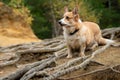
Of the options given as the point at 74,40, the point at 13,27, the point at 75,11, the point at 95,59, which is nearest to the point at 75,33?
the point at 74,40

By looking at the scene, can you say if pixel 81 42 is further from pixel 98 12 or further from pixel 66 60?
pixel 98 12

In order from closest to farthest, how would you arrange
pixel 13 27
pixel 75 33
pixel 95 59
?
pixel 95 59
pixel 75 33
pixel 13 27

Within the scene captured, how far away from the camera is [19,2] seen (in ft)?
129

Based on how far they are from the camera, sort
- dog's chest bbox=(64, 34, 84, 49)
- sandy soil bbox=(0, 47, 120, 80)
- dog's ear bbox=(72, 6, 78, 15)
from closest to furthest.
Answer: sandy soil bbox=(0, 47, 120, 80), dog's ear bbox=(72, 6, 78, 15), dog's chest bbox=(64, 34, 84, 49)

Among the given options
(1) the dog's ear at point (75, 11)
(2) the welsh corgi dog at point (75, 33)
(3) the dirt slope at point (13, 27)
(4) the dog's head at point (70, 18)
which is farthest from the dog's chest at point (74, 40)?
(3) the dirt slope at point (13, 27)

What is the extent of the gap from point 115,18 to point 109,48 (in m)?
38.7

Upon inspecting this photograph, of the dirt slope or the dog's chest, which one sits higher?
the dog's chest

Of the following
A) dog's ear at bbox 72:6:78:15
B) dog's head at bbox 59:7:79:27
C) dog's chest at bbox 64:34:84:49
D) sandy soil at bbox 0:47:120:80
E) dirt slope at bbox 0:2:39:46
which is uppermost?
dog's ear at bbox 72:6:78:15

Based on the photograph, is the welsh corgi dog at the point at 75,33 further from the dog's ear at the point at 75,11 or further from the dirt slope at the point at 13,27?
the dirt slope at the point at 13,27

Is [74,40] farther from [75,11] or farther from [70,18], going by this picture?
[75,11]

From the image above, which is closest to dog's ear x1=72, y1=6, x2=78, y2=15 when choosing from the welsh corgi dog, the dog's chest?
the welsh corgi dog

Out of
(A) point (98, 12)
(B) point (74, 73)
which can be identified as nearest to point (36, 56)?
(B) point (74, 73)

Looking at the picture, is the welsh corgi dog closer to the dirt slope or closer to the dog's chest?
the dog's chest

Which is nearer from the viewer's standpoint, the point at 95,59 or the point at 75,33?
the point at 95,59
